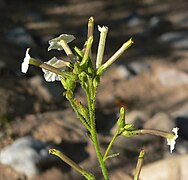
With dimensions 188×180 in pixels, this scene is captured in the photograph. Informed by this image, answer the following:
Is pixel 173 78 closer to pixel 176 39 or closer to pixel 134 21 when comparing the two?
pixel 176 39

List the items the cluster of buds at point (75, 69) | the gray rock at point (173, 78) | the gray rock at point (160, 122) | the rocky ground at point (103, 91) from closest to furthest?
the cluster of buds at point (75, 69) < the rocky ground at point (103, 91) < the gray rock at point (160, 122) < the gray rock at point (173, 78)

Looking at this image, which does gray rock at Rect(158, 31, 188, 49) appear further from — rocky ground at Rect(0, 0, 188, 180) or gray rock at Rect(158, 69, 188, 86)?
gray rock at Rect(158, 69, 188, 86)

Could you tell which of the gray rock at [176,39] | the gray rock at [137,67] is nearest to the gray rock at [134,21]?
the gray rock at [176,39]

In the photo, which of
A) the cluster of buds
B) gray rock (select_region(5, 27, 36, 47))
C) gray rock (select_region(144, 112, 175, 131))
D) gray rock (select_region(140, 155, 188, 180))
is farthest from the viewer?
gray rock (select_region(5, 27, 36, 47))

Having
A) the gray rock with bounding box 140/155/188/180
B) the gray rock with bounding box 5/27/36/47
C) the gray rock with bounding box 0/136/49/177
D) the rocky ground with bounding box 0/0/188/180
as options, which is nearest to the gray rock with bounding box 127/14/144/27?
the rocky ground with bounding box 0/0/188/180

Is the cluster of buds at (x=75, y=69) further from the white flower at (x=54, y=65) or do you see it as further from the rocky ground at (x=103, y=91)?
the rocky ground at (x=103, y=91)

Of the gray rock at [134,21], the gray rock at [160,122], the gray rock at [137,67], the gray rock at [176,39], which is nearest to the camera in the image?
the gray rock at [160,122]

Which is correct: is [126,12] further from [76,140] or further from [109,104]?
[76,140]

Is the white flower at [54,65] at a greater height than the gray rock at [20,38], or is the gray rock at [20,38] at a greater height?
the gray rock at [20,38]
